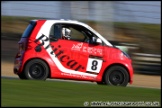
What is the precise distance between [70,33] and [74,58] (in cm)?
63

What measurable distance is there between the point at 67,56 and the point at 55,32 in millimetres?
591

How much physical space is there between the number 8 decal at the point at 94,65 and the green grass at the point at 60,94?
2199 mm

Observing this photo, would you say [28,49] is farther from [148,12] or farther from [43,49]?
[148,12]

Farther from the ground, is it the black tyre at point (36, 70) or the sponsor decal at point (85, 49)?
the sponsor decal at point (85, 49)

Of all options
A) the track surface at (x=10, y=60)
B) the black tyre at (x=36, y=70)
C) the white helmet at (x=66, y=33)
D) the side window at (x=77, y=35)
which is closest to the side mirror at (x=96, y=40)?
the side window at (x=77, y=35)

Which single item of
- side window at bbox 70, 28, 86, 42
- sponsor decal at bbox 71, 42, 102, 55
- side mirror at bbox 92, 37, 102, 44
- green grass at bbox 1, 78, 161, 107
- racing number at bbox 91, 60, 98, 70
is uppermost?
side window at bbox 70, 28, 86, 42

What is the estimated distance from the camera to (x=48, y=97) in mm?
9164

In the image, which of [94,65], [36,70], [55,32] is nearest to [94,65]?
[94,65]

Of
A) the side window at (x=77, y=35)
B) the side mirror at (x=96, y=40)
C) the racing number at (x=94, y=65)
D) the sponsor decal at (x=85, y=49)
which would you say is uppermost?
the side window at (x=77, y=35)

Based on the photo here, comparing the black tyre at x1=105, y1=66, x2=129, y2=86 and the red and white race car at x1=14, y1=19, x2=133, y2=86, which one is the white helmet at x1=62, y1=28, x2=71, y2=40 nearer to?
the red and white race car at x1=14, y1=19, x2=133, y2=86

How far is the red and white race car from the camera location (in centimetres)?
1283

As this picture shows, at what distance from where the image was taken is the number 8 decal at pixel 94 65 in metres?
13.0

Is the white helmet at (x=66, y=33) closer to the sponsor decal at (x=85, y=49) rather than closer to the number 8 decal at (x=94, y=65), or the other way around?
the sponsor decal at (x=85, y=49)

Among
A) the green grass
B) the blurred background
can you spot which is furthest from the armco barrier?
the green grass
